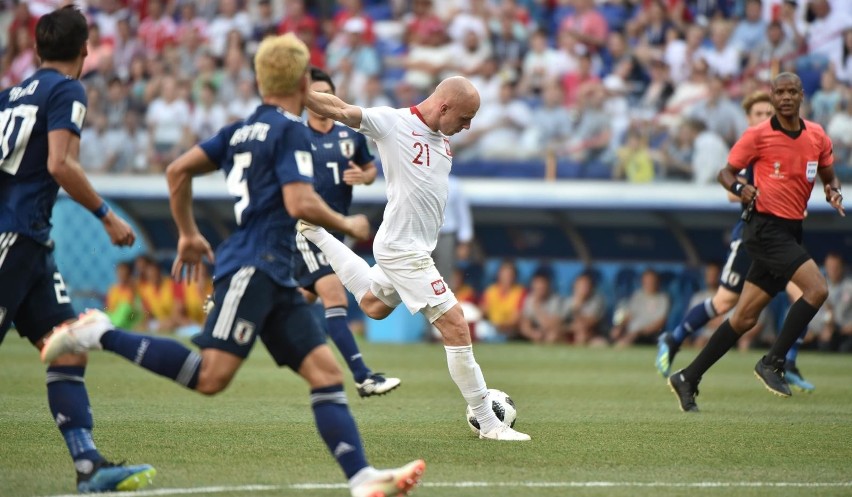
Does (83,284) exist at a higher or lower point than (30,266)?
lower

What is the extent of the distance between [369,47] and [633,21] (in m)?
4.39

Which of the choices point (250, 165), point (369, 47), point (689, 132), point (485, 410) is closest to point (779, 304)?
point (689, 132)

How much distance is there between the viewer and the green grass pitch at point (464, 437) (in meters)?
6.03

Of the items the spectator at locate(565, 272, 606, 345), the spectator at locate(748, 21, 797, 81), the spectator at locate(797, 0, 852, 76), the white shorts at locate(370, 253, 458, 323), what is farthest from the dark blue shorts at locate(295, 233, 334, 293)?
the spectator at locate(797, 0, 852, 76)

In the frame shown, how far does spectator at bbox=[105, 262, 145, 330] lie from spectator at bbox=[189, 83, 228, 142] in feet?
8.06

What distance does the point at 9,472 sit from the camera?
6145 mm

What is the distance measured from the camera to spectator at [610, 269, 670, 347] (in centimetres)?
1753

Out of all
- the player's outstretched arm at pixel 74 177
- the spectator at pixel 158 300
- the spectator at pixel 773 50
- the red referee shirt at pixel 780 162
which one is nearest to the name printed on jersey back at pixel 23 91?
the player's outstretched arm at pixel 74 177

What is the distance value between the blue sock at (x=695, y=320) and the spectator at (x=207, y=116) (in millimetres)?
10620

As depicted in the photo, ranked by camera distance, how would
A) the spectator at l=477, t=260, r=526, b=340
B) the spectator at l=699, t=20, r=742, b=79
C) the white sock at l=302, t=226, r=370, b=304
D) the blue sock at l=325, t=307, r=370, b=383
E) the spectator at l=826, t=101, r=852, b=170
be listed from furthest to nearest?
the spectator at l=477, t=260, r=526, b=340
the spectator at l=699, t=20, r=742, b=79
the spectator at l=826, t=101, r=852, b=170
the blue sock at l=325, t=307, r=370, b=383
the white sock at l=302, t=226, r=370, b=304

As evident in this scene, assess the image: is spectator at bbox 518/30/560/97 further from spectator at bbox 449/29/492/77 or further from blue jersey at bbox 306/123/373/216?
blue jersey at bbox 306/123/373/216

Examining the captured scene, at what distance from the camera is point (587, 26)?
65.2ft

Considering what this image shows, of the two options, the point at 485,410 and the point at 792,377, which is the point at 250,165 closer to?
the point at 485,410

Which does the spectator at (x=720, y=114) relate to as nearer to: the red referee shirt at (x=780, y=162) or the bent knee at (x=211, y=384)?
the red referee shirt at (x=780, y=162)
